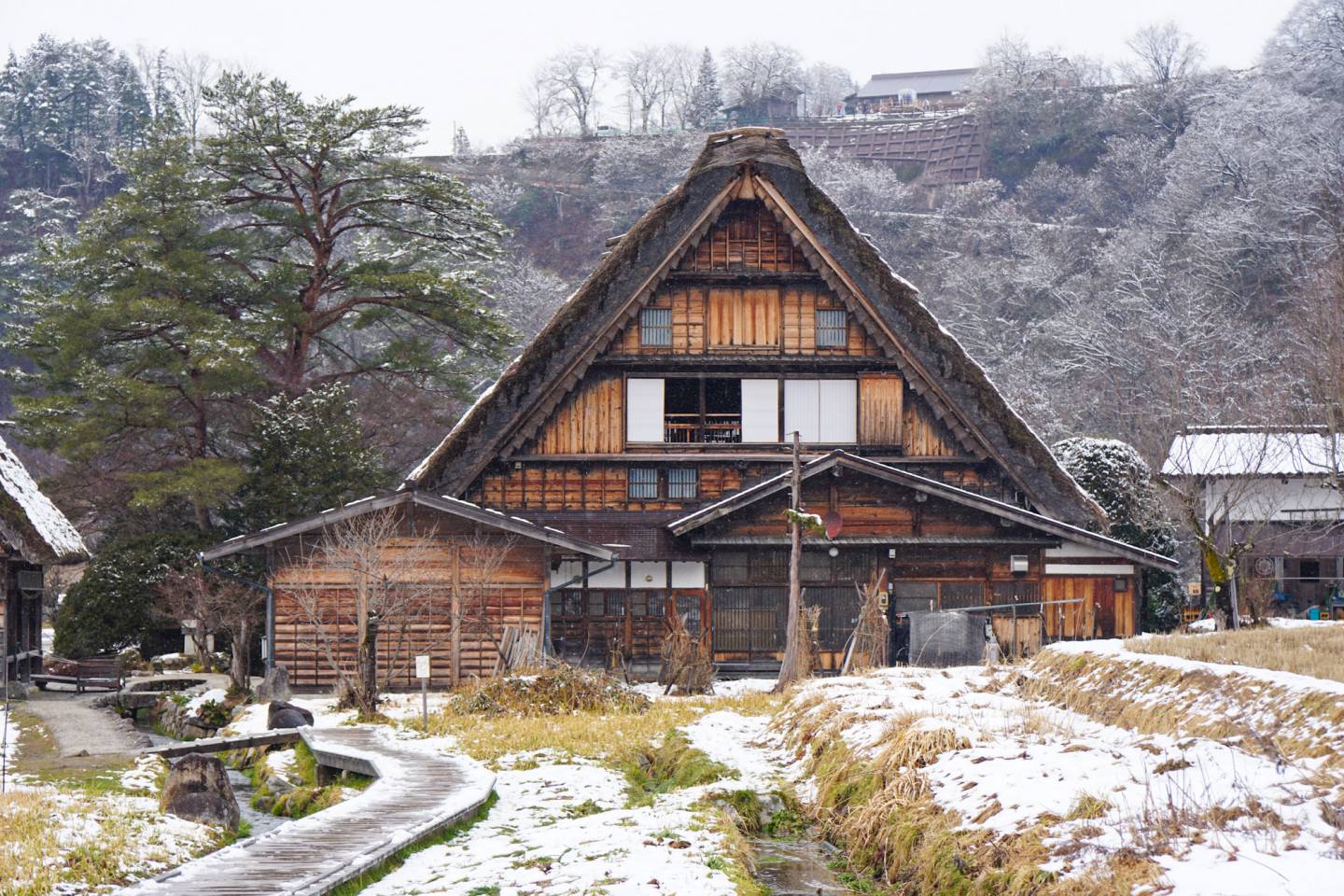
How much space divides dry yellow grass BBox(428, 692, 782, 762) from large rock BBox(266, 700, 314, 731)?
178 centimetres

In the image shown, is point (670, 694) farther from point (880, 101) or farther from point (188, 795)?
point (880, 101)

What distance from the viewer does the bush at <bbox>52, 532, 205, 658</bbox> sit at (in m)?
32.8

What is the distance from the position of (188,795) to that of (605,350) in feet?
54.3

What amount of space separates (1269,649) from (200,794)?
9908 millimetres

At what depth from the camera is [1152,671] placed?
1212 cm

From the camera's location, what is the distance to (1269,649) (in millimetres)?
12203

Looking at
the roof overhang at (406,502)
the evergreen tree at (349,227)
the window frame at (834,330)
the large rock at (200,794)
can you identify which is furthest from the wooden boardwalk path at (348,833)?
the evergreen tree at (349,227)

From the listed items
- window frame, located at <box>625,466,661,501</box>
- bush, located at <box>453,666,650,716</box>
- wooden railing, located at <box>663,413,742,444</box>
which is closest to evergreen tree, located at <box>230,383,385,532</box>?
window frame, located at <box>625,466,661,501</box>

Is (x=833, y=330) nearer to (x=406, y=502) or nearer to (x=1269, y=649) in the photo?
(x=406, y=502)

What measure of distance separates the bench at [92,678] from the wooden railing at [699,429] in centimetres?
1202

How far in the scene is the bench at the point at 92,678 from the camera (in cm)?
2850

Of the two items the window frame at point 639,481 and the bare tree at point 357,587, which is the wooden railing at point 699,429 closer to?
the window frame at point 639,481

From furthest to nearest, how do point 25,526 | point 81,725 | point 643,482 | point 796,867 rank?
point 643,482 < point 25,526 < point 81,725 < point 796,867

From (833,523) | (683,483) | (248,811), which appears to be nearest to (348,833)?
(248,811)
